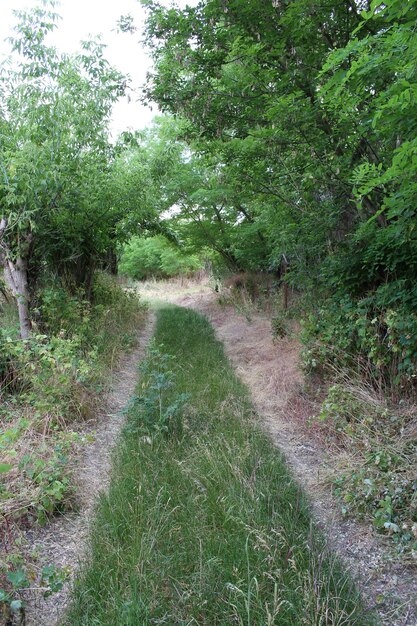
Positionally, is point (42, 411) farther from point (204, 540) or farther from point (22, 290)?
point (204, 540)

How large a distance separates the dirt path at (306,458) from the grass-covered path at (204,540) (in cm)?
18

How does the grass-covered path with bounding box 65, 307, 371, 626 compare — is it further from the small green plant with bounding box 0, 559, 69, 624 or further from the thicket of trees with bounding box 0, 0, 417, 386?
the thicket of trees with bounding box 0, 0, 417, 386

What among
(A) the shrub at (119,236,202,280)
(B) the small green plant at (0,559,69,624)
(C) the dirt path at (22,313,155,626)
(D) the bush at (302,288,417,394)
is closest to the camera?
(B) the small green plant at (0,559,69,624)

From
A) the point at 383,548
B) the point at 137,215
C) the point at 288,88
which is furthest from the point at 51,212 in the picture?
the point at 383,548

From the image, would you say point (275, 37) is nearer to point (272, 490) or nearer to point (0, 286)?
point (272, 490)

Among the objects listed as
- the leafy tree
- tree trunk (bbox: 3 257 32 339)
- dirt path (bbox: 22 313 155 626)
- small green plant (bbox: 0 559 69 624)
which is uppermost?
the leafy tree

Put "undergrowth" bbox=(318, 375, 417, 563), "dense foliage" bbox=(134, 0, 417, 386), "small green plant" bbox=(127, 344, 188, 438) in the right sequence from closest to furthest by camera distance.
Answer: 1. "undergrowth" bbox=(318, 375, 417, 563)
2. "dense foliage" bbox=(134, 0, 417, 386)
3. "small green plant" bbox=(127, 344, 188, 438)

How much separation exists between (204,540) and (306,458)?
168 cm

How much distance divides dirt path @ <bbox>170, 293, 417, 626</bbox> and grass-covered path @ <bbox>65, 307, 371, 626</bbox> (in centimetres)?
18

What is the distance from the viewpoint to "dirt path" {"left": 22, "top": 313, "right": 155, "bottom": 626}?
2289mm

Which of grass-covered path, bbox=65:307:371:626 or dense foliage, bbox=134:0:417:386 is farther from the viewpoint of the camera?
dense foliage, bbox=134:0:417:386

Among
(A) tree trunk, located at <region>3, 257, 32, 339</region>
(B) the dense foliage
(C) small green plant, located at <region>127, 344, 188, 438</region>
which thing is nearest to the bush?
(B) the dense foliage

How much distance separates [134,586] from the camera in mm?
2221

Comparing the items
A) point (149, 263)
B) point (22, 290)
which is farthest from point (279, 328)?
point (149, 263)
